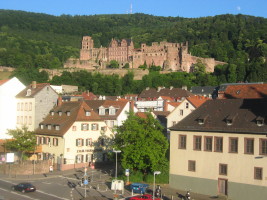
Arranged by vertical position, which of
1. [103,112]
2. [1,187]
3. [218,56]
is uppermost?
[218,56]

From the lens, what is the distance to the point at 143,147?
151 ft

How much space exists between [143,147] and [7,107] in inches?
1121

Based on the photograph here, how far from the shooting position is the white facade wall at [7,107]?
6594 centimetres

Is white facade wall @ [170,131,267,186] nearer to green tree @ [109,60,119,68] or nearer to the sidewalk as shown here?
the sidewalk

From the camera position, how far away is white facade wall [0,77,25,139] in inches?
2596

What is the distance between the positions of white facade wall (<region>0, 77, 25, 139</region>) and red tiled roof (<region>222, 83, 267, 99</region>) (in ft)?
104

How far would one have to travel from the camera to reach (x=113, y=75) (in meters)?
158

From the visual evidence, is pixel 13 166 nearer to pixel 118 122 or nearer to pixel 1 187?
pixel 1 187

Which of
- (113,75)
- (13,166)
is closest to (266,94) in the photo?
(13,166)

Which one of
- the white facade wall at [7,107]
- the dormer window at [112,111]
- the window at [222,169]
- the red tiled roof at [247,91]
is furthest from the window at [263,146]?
the white facade wall at [7,107]

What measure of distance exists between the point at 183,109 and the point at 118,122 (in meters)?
9.95

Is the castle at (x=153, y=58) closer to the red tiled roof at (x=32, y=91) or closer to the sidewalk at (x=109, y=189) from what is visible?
the red tiled roof at (x=32, y=91)

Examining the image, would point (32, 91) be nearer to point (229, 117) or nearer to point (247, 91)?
point (247, 91)

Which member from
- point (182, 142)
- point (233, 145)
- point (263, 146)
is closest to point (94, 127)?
point (182, 142)
